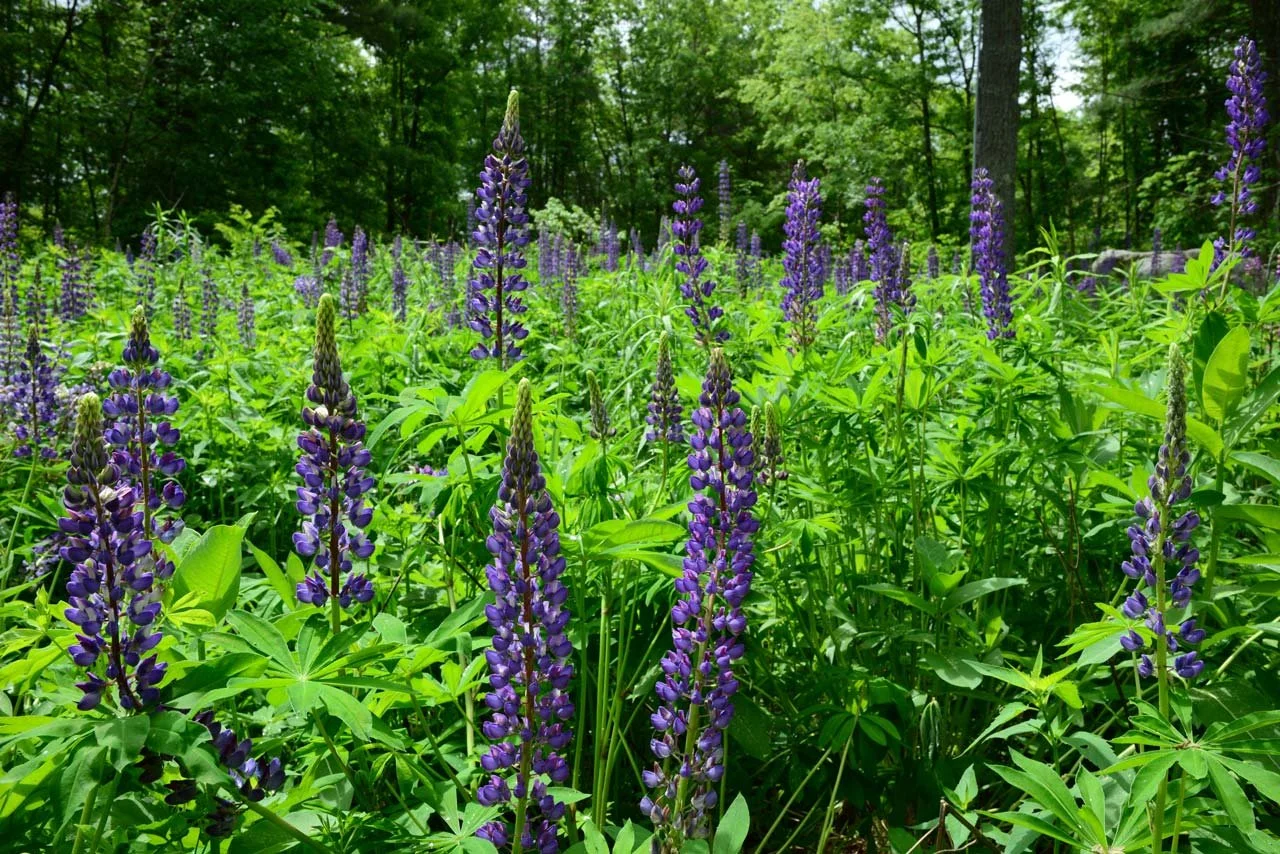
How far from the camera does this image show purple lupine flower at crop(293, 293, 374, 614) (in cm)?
166

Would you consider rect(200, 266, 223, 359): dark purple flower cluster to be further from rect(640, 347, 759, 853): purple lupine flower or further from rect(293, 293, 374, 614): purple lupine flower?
rect(640, 347, 759, 853): purple lupine flower

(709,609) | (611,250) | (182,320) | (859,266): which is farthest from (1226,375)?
(611,250)

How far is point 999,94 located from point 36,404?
874cm

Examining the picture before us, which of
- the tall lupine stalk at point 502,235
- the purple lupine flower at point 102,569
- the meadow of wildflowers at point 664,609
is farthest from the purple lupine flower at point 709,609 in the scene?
the tall lupine stalk at point 502,235

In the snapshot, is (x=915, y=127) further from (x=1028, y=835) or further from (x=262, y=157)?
(x=1028, y=835)

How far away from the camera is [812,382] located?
9.89 ft

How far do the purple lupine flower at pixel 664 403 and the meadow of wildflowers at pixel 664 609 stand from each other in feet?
0.08

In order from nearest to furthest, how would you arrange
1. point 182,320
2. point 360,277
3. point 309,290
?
point 182,320
point 309,290
point 360,277

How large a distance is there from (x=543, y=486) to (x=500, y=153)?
1768mm

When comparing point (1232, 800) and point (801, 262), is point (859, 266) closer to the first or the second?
point (801, 262)

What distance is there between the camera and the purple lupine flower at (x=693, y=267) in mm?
3998

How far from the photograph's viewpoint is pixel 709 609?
1.70 m

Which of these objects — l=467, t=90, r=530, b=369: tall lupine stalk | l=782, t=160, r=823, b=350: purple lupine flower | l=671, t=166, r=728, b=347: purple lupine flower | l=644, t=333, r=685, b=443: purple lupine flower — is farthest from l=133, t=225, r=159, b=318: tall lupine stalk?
l=644, t=333, r=685, b=443: purple lupine flower

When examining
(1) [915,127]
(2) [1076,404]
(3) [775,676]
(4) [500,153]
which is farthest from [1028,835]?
(1) [915,127]
